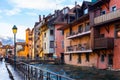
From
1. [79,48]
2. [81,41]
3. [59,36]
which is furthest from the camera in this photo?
[59,36]

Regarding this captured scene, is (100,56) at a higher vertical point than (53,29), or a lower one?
lower

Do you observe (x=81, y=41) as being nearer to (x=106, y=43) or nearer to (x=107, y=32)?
(x=107, y=32)

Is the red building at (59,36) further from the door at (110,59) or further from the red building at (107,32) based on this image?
the door at (110,59)

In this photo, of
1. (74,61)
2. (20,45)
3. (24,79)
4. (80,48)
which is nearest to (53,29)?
(74,61)

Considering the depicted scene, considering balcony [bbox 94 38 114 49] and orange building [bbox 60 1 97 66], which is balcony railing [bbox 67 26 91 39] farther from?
balcony [bbox 94 38 114 49]

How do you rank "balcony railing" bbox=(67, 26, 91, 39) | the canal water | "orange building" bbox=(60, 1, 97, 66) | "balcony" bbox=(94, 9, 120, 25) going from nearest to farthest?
the canal water → "balcony" bbox=(94, 9, 120, 25) → "balcony railing" bbox=(67, 26, 91, 39) → "orange building" bbox=(60, 1, 97, 66)

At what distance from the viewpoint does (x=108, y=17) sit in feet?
119

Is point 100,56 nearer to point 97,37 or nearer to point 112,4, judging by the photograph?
point 97,37

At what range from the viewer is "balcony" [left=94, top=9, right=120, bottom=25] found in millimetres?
34656

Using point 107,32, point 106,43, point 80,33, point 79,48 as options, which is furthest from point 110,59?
point 79,48

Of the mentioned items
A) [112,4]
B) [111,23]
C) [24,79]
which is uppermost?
[112,4]

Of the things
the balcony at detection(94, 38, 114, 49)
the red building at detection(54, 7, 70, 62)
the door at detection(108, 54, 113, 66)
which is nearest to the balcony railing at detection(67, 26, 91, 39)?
the balcony at detection(94, 38, 114, 49)

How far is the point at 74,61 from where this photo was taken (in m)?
54.6

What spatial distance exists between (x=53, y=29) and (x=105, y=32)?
3409 centimetres
